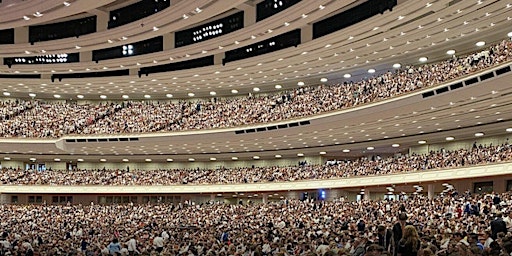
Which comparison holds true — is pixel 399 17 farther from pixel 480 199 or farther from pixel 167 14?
pixel 167 14

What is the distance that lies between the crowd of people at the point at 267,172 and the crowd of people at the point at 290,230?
4104 millimetres

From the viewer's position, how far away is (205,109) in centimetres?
4162

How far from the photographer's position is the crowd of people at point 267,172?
27219 millimetres

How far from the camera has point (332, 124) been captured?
1180 inches

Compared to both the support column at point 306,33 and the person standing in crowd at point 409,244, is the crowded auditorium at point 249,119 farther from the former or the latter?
the person standing in crowd at point 409,244

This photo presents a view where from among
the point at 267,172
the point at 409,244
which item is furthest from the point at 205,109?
the point at 409,244

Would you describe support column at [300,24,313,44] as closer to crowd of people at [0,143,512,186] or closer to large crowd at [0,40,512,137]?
large crowd at [0,40,512,137]

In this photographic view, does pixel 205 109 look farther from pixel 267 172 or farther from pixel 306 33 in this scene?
pixel 306 33

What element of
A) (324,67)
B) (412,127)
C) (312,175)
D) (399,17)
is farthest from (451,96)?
(312,175)

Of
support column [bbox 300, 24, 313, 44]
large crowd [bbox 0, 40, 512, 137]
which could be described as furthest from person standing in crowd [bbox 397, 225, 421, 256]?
support column [bbox 300, 24, 313, 44]

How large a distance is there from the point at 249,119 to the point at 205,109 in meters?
6.02

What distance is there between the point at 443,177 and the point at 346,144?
10675mm

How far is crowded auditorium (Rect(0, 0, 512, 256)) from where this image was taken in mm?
21578

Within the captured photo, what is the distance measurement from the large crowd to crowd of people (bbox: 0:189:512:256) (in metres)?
5.49
